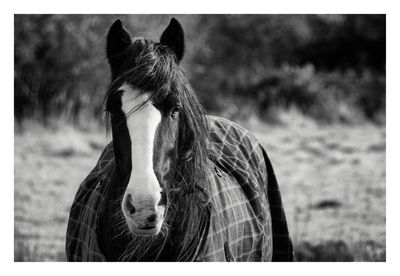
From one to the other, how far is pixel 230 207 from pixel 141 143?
62 cm

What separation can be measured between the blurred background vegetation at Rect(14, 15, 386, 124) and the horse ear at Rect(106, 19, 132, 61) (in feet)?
5.31

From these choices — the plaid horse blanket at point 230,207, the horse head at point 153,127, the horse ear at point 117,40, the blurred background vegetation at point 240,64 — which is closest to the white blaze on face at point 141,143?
the horse head at point 153,127

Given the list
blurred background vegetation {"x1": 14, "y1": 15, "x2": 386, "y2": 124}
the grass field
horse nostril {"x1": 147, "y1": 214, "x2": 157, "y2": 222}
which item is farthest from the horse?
blurred background vegetation {"x1": 14, "y1": 15, "x2": 386, "y2": 124}

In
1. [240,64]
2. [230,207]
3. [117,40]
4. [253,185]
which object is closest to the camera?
[117,40]

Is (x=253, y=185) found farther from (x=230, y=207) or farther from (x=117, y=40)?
(x=117, y=40)

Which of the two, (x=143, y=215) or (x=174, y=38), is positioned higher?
(x=174, y=38)

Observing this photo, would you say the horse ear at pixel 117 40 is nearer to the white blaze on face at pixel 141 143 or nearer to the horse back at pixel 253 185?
the white blaze on face at pixel 141 143

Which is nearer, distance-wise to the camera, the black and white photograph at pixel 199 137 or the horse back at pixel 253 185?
the black and white photograph at pixel 199 137

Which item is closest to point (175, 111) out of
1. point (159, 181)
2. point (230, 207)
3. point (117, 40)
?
point (159, 181)

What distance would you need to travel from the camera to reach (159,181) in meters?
1.61

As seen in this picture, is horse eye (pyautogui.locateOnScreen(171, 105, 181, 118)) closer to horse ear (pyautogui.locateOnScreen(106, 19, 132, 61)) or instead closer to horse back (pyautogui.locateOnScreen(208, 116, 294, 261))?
horse ear (pyautogui.locateOnScreen(106, 19, 132, 61))

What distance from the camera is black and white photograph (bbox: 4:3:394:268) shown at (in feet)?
5.73

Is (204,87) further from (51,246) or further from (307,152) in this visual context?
(51,246)

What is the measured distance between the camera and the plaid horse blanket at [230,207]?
196 cm
